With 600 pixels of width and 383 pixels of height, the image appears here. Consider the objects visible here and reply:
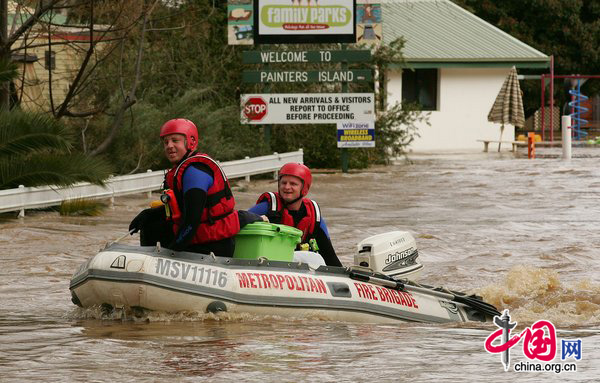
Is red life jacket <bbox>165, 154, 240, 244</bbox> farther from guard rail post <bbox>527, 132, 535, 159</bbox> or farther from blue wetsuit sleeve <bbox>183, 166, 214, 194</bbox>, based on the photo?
guard rail post <bbox>527, 132, 535, 159</bbox>

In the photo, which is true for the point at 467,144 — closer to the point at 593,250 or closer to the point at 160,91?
the point at 160,91

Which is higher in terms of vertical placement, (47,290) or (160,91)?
(160,91)

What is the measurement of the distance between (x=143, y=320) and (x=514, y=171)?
844 inches

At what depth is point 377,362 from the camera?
899 cm

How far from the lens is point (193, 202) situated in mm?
10344

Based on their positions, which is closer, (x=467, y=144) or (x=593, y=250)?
(x=593, y=250)

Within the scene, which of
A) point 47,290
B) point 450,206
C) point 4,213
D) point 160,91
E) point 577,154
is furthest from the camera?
point 577,154

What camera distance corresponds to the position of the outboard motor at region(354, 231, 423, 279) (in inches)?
457

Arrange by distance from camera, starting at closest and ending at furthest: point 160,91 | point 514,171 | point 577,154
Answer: point 160,91, point 514,171, point 577,154

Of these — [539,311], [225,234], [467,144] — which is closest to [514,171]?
[467,144]

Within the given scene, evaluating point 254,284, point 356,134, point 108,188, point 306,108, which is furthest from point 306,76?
point 254,284

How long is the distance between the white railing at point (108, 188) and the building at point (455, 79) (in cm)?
1461

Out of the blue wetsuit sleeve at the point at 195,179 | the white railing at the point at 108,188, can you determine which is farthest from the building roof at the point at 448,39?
the blue wetsuit sleeve at the point at 195,179

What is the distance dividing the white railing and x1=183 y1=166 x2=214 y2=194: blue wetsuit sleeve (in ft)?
29.3
